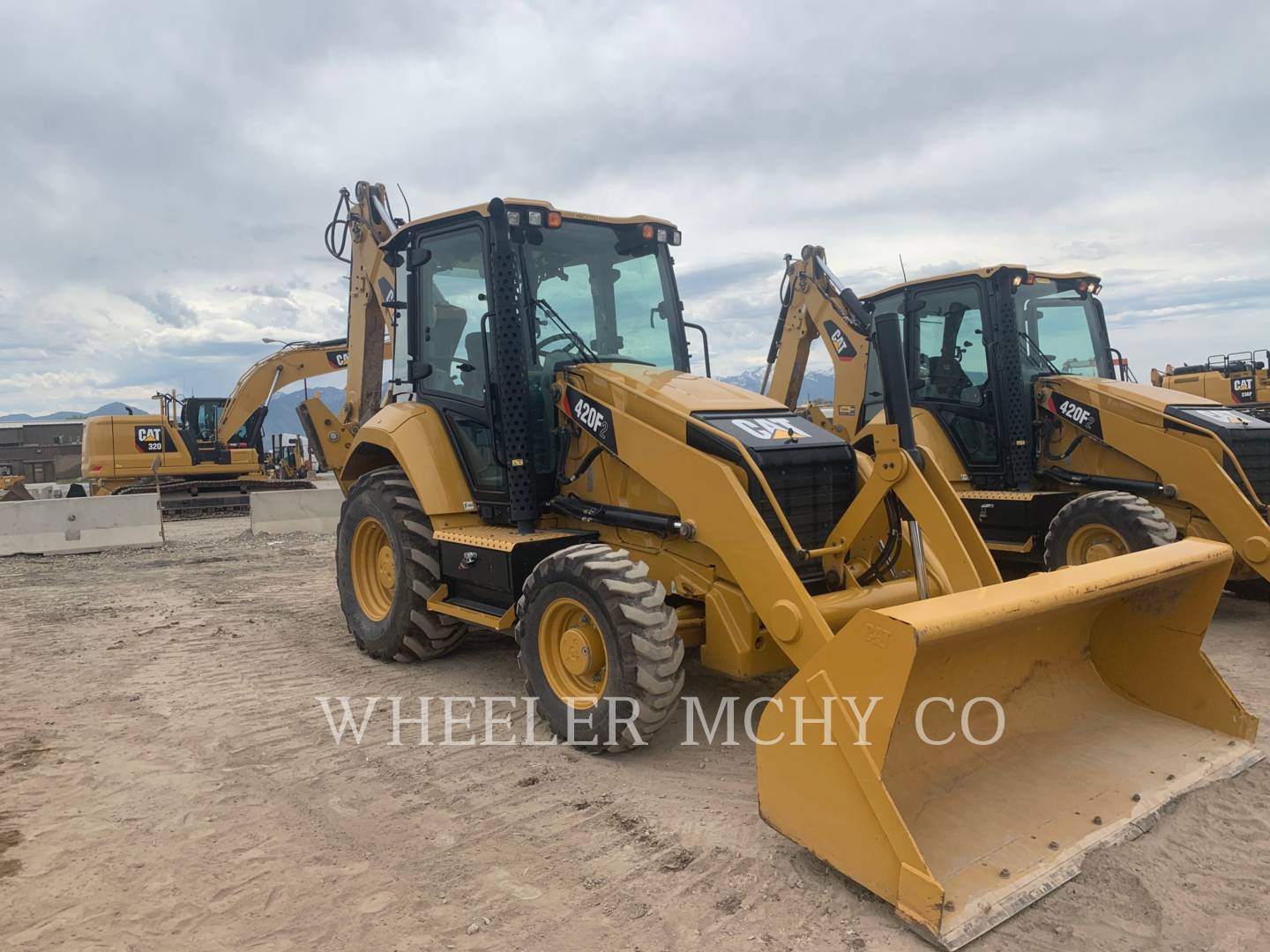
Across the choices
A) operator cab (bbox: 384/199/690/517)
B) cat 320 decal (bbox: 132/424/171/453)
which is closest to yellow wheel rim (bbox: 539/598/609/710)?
operator cab (bbox: 384/199/690/517)

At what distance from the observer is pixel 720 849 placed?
11.2 feet

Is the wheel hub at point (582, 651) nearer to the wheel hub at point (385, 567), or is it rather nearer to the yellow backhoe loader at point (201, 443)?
the wheel hub at point (385, 567)

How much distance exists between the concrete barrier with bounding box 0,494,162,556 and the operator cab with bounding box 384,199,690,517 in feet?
Result: 26.7

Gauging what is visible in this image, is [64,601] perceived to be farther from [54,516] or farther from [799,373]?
[799,373]

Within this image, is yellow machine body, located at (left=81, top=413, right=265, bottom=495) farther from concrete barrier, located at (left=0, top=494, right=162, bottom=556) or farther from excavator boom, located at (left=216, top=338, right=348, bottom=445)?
concrete barrier, located at (left=0, top=494, right=162, bottom=556)

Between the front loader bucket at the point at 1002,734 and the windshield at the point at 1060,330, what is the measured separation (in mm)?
4235

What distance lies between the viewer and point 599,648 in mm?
4348

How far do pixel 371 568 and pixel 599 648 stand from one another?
2867mm

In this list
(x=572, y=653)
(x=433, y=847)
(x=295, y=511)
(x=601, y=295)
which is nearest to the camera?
(x=433, y=847)

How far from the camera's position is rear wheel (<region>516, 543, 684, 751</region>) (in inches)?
161

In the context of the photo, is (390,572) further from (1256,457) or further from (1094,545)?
(1256,457)

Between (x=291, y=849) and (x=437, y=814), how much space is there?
0.59m

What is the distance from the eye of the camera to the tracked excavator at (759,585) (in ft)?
10.3

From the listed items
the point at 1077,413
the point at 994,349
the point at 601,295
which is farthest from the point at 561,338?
the point at 1077,413
